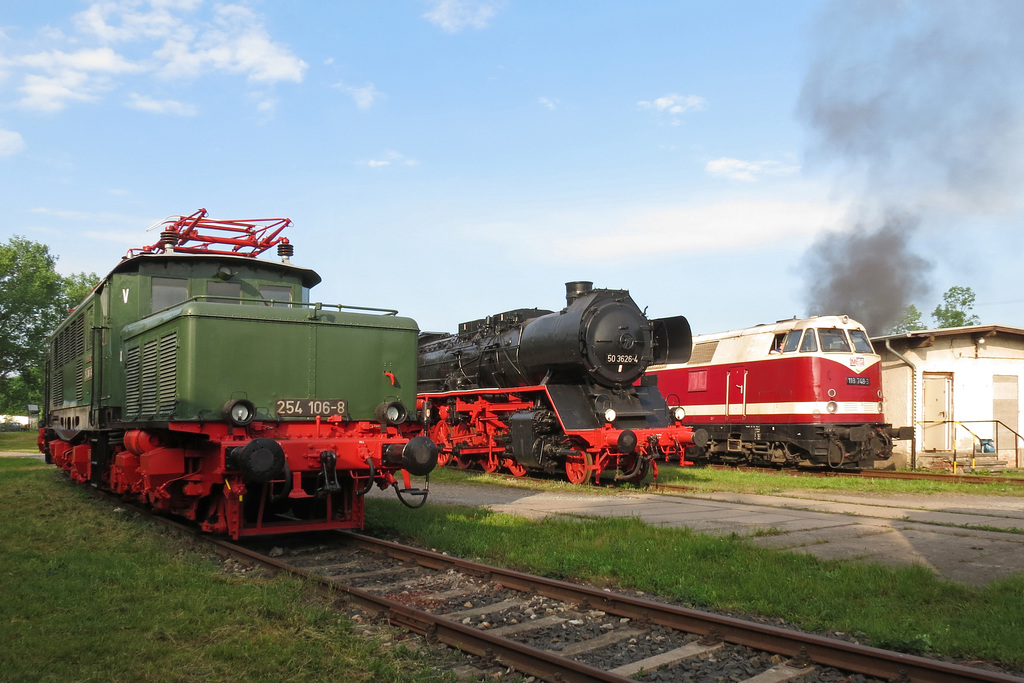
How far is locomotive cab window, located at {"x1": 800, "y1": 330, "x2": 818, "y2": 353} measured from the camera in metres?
17.0

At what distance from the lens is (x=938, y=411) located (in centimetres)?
2062

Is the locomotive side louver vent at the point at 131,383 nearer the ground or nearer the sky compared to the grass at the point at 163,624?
nearer the sky

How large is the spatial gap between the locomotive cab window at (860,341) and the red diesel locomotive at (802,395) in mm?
22

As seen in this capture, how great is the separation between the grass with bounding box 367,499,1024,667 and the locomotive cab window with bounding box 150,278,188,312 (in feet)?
11.4

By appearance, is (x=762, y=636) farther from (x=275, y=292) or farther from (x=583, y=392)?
(x=583, y=392)

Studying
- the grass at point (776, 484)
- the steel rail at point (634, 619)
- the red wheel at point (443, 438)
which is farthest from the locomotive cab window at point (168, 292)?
the red wheel at point (443, 438)

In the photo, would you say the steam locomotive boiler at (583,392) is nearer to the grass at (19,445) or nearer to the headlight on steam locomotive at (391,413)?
the headlight on steam locomotive at (391,413)

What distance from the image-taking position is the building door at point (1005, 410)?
2089 centimetres

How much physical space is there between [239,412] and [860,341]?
14.2 meters

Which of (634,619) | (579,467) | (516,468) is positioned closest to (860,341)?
(579,467)

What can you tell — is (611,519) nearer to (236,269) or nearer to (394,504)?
(394,504)

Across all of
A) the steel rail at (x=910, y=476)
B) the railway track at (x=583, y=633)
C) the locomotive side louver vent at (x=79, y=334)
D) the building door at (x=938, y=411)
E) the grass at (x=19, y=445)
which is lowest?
the grass at (x=19, y=445)

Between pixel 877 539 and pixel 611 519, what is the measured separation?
9.43 ft

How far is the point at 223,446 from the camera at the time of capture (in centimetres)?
727
